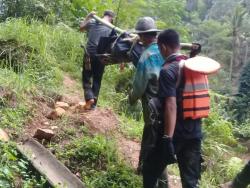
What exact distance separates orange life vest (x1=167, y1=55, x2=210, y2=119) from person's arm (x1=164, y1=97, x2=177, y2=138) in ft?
0.53

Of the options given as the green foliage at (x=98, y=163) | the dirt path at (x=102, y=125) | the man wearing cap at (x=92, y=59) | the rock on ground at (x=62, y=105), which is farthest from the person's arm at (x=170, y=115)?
the rock on ground at (x=62, y=105)

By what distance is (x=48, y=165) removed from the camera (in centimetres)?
541

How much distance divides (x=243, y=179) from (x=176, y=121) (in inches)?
66.1

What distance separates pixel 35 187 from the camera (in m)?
4.84

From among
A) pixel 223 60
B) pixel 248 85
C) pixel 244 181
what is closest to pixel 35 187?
pixel 244 181

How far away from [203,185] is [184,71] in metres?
2.74

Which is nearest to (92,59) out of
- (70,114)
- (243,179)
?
(70,114)

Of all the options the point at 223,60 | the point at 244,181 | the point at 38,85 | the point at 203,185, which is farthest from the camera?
the point at 223,60

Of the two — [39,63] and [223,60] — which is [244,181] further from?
[223,60]

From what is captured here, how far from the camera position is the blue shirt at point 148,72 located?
496 centimetres

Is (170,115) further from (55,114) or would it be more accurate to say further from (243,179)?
(55,114)

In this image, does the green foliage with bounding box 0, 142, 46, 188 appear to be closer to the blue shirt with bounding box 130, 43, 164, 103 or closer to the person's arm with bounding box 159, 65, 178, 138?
the blue shirt with bounding box 130, 43, 164, 103

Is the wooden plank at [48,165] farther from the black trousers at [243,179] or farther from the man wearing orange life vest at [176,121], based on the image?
the black trousers at [243,179]

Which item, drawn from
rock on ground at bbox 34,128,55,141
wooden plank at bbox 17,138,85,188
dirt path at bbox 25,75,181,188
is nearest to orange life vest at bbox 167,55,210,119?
wooden plank at bbox 17,138,85,188
